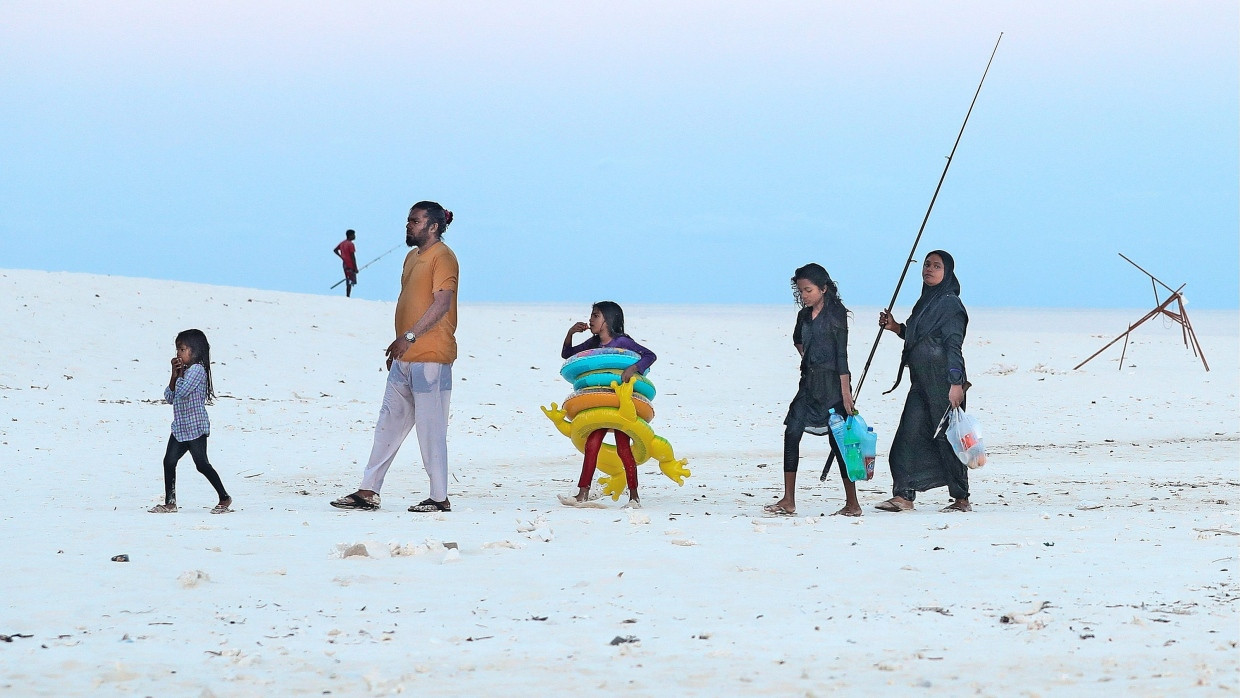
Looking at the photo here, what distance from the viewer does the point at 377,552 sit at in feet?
22.0

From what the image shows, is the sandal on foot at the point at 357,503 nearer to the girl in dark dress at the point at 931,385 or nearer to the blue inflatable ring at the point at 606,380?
the blue inflatable ring at the point at 606,380

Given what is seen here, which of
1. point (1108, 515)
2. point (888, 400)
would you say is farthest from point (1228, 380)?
point (1108, 515)

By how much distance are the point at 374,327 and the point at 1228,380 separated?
15370 millimetres

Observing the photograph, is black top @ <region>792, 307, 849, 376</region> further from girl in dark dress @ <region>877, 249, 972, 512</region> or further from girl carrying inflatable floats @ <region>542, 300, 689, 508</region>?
girl carrying inflatable floats @ <region>542, 300, 689, 508</region>

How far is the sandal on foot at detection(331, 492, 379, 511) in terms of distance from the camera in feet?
29.0

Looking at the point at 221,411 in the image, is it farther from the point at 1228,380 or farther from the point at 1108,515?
the point at 1228,380

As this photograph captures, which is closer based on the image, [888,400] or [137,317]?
[888,400]

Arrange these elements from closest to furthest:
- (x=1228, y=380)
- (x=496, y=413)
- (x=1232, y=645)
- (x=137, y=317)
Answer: (x=1232, y=645) → (x=496, y=413) → (x=1228, y=380) → (x=137, y=317)

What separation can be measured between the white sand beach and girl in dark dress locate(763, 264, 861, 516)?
36 centimetres

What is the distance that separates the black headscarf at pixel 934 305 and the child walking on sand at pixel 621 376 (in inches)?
70.0

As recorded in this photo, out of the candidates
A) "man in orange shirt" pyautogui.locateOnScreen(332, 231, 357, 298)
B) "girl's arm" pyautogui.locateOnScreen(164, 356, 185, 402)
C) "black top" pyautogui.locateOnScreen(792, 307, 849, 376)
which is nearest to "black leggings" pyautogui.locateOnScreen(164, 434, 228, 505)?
"girl's arm" pyautogui.locateOnScreen(164, 356, 185, 402)

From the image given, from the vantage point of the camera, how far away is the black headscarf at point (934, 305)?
8.63 meters

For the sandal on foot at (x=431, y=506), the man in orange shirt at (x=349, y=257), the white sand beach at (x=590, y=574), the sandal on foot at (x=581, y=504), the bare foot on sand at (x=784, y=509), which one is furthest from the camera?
the man in orange shirt at (x=349, y=257)

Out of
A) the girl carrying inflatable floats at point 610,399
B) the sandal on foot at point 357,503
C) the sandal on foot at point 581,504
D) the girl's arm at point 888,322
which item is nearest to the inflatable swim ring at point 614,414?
the girl carrying inflatable floats at point 610,399
